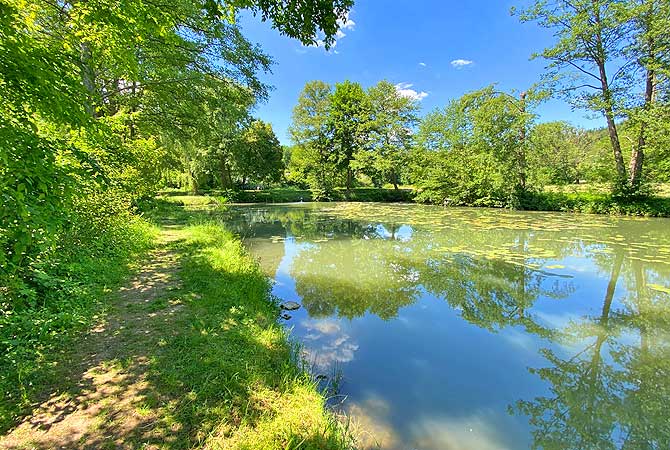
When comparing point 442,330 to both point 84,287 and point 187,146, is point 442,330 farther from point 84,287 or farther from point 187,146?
point 187,146

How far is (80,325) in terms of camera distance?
10.1 feet

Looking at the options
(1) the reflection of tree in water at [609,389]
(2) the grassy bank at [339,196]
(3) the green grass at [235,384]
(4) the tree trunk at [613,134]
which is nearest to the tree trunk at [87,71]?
(3) the green grass at [235,384]

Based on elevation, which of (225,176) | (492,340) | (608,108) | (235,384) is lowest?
(492,340)

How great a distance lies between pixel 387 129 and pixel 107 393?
91.8 ft

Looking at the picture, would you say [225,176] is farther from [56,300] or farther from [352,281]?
[56,300]

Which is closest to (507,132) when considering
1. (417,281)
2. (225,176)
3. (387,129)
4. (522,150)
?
(522,150)

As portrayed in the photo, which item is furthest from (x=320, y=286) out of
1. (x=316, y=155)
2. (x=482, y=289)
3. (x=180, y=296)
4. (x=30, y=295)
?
(x=316, y=155)

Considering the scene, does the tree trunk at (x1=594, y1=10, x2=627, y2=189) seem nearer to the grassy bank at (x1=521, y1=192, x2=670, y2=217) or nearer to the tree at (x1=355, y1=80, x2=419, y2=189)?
the grassy bank at (x1=521, y1=192, x2=670, y2=217)

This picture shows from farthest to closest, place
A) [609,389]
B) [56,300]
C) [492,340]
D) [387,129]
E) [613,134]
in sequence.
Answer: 1. [387,129]
2. [613,134]
3. [492,340]
4. [56,300]
5. [609,389]

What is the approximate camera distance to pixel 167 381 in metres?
2.37

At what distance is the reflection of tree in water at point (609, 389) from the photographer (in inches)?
87.1

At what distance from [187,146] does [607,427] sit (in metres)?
12.8

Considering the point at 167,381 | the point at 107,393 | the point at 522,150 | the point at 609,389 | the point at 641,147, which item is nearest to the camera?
the point at 107,393

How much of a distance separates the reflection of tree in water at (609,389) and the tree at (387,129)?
2366cm
